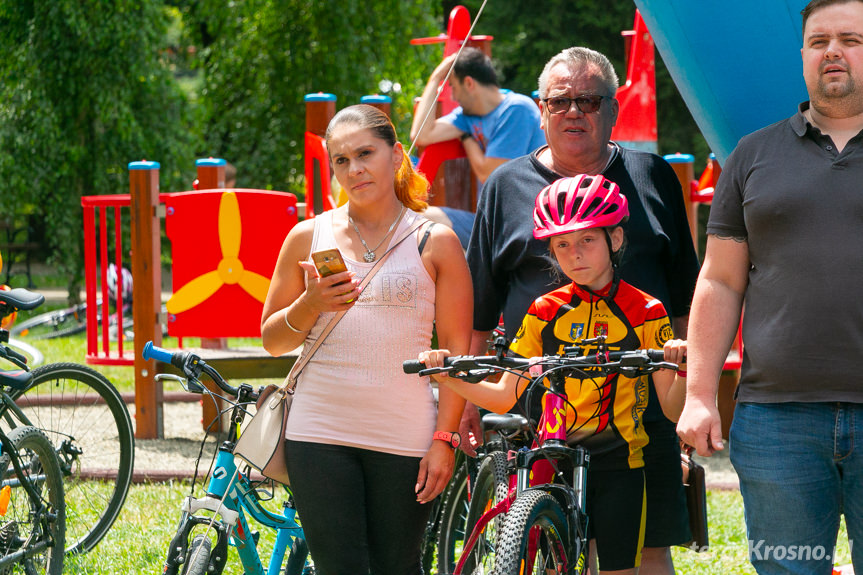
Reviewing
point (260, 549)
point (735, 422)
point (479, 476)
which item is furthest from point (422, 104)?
point (735, 422)

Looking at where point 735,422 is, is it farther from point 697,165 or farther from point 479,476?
point 697,165

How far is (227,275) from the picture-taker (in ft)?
24.7

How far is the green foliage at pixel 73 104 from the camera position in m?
16.9

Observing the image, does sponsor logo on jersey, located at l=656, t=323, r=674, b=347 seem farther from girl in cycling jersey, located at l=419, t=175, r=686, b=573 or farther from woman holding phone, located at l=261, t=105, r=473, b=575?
woman holding phone, located at l=261, t=105, r=473, b=575

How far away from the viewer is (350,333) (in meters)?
3.34

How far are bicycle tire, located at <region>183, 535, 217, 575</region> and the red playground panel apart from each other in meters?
4.00

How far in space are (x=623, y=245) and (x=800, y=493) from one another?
886 millimetres

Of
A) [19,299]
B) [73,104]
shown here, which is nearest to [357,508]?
[19,299]

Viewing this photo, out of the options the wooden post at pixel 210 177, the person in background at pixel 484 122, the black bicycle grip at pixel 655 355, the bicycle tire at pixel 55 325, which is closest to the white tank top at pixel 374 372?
the black bicycle grip at pixel 655 355

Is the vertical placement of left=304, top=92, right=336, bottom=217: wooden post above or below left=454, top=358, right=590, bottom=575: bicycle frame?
above

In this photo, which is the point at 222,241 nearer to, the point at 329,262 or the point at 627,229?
the point at 627,229

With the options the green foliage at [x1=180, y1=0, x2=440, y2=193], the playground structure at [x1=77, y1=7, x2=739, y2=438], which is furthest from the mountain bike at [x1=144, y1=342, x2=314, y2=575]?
the green foliage at [x1=180, y1=0, x2=440, y2=193]

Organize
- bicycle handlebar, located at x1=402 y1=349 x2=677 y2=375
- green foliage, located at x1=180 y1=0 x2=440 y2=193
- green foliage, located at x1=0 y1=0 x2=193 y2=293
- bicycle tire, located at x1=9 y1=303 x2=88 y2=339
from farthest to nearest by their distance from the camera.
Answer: green foliage, located at x1=180 y1=0 x2=440 y2=193, green foliage, located at x1=0 y1=0 x2=193 y2=293, bicycle tire, located at x1=9 y1=303 x2=88 y2=339, bicycle handlebar, located at x1=402 y1=349 x2=677 y2=375

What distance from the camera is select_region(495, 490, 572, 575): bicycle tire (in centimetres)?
286
